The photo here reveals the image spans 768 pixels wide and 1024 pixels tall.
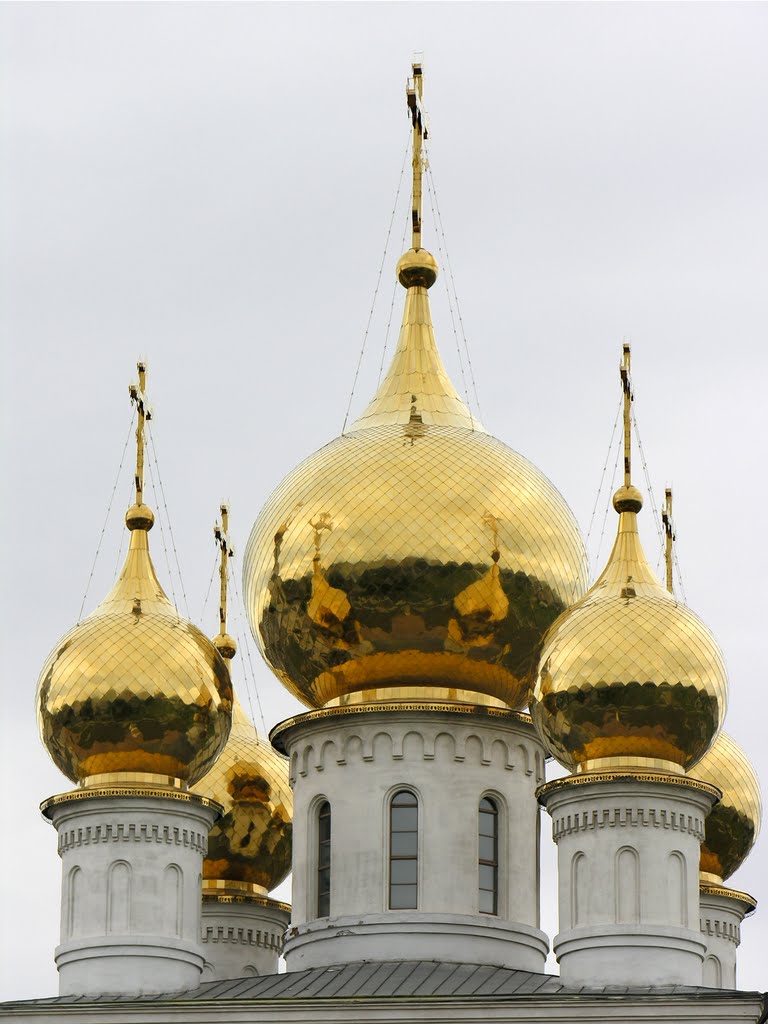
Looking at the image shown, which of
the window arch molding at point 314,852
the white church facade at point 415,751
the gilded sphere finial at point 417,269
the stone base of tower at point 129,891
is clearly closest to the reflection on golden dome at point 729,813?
the white church facade at point 415,751

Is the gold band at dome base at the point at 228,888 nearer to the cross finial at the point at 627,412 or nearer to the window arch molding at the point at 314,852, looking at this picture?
the window arch molding at the point at 314,852

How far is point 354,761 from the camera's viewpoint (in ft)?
114

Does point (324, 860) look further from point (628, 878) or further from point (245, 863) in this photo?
point (245, 863)

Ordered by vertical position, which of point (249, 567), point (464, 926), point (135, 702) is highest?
point (249, 567)

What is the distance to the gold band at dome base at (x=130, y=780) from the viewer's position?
33.9 m

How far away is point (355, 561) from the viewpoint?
1372 inches

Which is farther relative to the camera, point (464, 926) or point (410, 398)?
point (410, 398)

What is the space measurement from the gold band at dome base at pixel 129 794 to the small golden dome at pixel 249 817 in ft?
15.5

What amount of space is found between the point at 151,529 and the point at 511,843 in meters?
5.42

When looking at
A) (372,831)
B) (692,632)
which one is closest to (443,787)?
(372,831)

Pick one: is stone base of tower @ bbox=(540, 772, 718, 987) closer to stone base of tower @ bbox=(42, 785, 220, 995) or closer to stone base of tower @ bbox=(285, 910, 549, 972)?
stone base of tower @ bbox=(285, 910, 549, 972)

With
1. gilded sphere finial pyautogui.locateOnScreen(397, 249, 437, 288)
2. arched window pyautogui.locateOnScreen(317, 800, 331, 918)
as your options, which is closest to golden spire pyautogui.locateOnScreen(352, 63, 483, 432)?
gilded sphere finial pyautogui.locateOnScreen(397, 249, 437, 288)

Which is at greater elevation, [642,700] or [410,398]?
[410,398]

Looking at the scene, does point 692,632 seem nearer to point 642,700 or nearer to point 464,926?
point 642,700
